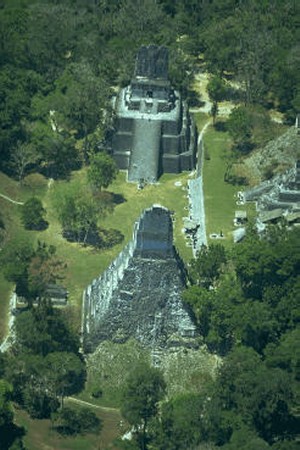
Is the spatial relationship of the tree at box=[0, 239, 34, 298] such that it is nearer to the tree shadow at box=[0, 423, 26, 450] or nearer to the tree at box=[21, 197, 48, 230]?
the tree at box=[21, 197, 48, 230]

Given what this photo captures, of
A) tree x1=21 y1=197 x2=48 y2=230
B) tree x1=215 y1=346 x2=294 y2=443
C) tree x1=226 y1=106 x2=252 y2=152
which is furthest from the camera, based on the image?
tree x1=226 y1=106 x2=252 y2=152

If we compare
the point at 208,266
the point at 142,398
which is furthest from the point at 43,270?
the point at 142,398

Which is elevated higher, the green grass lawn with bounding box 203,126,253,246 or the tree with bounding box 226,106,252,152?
the tree with bounding box 226,106,252,152

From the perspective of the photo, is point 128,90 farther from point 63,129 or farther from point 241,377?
point 241,377

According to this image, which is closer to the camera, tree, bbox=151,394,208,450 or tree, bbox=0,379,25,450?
tree, bbox=151,394,208,450

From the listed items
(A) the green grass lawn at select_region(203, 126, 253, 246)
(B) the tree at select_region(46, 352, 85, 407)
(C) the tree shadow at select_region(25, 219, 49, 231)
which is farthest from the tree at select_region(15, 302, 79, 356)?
(A) the green grass lawn at select_region(203, 126, 253, 246)
